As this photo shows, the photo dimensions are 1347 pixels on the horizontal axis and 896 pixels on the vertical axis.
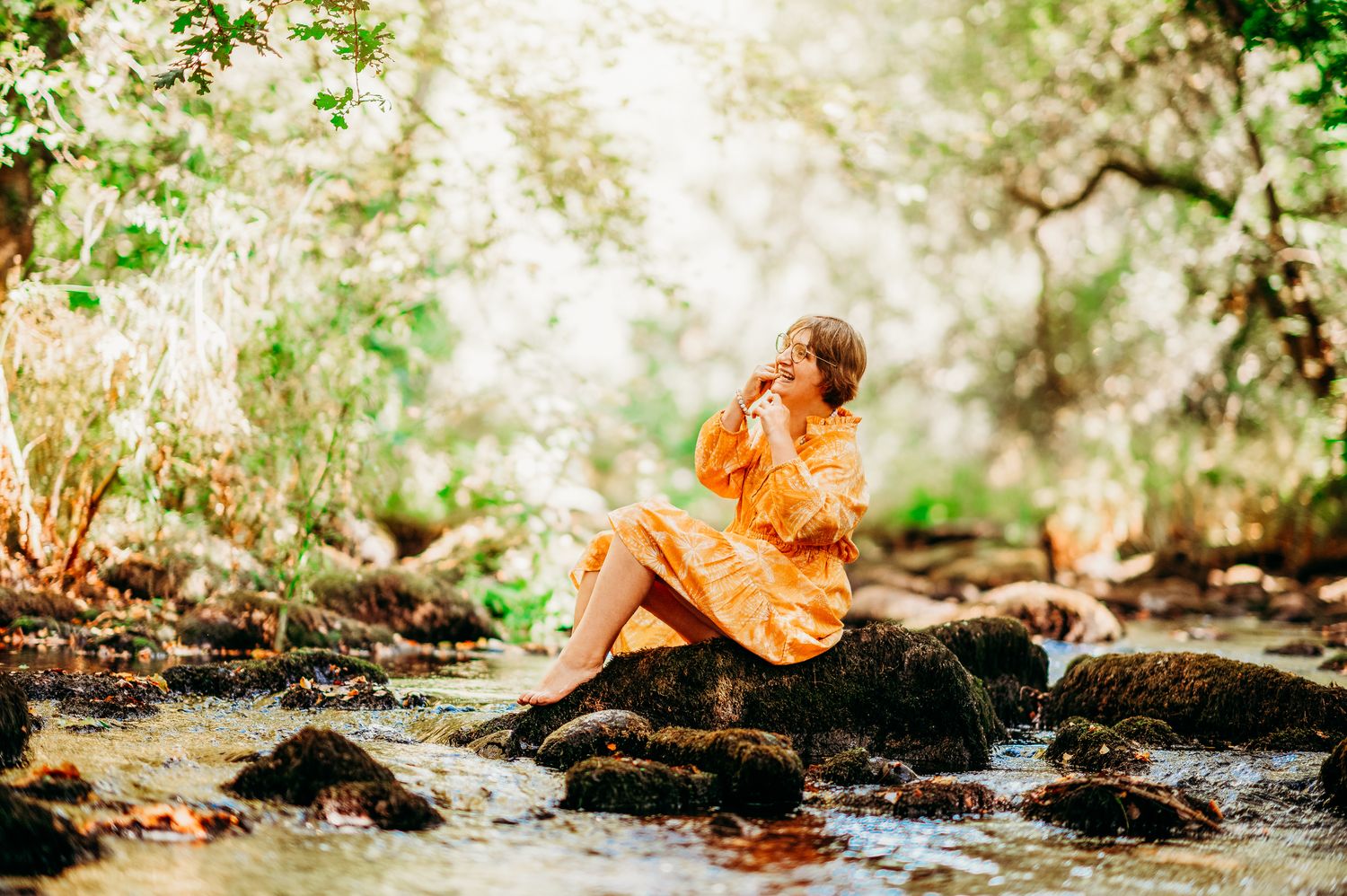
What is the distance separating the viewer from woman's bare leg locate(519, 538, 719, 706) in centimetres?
421

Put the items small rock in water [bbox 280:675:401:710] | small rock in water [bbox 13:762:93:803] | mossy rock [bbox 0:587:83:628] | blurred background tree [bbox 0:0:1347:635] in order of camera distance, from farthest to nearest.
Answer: blurred background tree [bbox 0:0:1347:635] < mossy rock [bbox 0:587:83:628] < small rock in water [bbox 280:675:401:710] < small rock in water [bbox 13:762:93:803]

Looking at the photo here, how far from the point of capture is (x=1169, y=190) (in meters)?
12.8

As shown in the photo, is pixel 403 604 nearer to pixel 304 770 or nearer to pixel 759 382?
pixel 759 382

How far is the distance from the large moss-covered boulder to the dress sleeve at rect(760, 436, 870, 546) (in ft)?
4.88

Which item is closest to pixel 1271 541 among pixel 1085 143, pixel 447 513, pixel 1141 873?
pixel 1085 143

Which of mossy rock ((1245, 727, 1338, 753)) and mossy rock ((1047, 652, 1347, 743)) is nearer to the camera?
mossy rock ((1245, 727, 1338, 753))

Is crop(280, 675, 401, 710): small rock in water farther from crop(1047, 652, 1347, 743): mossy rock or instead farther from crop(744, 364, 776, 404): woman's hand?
crop(1047, 652, 1347, 743): mossy rock

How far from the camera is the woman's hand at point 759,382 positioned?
4441mm

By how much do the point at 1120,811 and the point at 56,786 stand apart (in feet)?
9.40

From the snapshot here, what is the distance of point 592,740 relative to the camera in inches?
152

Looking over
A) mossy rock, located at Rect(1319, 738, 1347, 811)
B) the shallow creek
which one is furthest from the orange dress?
Answer: mossy rock, located at Rect(1319, 738, 1347, 811)

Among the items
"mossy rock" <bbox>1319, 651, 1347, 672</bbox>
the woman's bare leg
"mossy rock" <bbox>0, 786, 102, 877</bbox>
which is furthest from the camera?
"mossy rock" <bbox>1319, 651, 1347, 672</bbox>

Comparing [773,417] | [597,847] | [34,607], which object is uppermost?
[773,417]

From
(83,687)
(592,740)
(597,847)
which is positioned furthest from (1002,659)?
(83,687)
